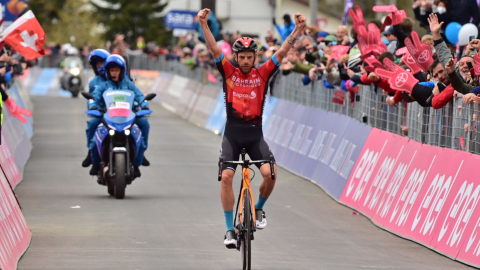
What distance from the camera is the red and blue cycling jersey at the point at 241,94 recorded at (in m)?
10.3

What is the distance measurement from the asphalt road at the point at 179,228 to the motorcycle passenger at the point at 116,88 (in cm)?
53

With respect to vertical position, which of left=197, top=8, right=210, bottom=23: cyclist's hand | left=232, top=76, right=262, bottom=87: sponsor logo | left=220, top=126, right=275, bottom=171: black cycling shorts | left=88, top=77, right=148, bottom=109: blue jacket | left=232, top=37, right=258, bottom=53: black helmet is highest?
left=197, top=8, right=210, bottom=23: cyclist's hand

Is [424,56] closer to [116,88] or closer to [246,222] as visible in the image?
[246,222]

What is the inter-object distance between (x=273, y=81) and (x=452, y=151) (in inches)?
489

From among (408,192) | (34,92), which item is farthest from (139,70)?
(408,192)

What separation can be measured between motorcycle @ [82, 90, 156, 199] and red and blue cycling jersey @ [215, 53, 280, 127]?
459 centimetres

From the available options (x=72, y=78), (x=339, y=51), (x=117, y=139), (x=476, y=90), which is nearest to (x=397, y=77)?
(x=476, y=90)

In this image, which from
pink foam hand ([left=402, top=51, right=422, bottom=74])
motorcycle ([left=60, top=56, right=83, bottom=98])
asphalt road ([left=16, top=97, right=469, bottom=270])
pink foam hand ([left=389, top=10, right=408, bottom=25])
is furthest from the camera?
motorcycle ([left=60, top=56, right=83, bottom=98])

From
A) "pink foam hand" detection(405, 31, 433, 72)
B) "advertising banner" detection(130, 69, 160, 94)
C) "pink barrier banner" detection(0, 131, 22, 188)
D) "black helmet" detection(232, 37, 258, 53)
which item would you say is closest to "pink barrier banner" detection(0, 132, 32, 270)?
"black helmet" detection(232, 37, 258, 53)

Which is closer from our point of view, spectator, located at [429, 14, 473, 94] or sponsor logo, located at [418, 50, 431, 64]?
spectator, located at [429, 14, 473, 94]

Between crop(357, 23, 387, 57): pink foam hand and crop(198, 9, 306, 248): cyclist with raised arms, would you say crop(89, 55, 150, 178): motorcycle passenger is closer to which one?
crop(357, 23, 387, 57): pink foam hand

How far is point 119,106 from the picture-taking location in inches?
583

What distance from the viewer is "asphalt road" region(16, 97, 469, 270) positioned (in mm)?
10000

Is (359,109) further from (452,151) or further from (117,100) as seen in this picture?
(452,151)
